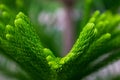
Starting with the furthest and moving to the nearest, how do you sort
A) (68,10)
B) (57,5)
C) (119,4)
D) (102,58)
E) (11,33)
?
(57,5)
(68,10)
(119,4)
(102,58)
(11,33)

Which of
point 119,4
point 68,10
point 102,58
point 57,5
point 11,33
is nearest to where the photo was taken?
point 11,33

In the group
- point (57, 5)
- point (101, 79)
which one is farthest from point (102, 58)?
point (57, 5)

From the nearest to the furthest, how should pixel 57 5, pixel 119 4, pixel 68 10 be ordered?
pixel 119 4
pixel 68 10
pixel 57 5

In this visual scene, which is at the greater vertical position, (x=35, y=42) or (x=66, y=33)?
(x=66, y=33)

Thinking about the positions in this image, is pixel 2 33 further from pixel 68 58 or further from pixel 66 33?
pixel 66 33

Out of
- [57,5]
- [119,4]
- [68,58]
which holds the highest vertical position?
[57,5]

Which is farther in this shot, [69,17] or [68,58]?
[69,17]

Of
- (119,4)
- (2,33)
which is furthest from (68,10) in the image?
(2,33)

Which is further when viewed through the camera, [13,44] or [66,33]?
[66,33]

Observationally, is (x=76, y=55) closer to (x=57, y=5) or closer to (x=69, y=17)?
(x=69, y=17)
